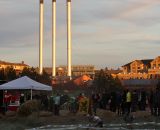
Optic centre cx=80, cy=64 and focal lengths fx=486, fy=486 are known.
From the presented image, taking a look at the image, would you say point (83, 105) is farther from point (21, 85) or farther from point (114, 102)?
point (21, 85)

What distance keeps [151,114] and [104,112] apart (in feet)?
8.28

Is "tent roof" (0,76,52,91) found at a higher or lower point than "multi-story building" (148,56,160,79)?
lower

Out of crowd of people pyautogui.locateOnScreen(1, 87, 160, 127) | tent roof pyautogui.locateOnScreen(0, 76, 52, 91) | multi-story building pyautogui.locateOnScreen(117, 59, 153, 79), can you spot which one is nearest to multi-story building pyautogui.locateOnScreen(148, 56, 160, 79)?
multi-story building pyautogui.locateOnScreen(117, 59, 153, 79)

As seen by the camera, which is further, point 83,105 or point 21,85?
point 21,85

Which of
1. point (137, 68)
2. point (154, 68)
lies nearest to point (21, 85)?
point (154, 68)

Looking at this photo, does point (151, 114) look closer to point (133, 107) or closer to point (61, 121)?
point (133, 107)

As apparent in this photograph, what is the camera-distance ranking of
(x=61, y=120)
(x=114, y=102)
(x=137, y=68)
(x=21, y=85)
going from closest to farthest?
(x=61, y=120)
(x=114, y=102)
(x=21, y=85)
(x=137, y=68)

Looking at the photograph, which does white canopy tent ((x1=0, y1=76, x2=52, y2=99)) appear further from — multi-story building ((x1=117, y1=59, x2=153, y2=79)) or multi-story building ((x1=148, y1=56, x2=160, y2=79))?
multi-story building ((x1=117, y1=59, x2=153, y2=79))

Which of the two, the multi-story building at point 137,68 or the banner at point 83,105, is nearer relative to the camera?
the banner at point 83,105

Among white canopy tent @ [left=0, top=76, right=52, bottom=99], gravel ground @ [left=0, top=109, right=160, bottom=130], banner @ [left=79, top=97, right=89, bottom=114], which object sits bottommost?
gravel ground @ [left=0, top=109, right=160, bottom=130]

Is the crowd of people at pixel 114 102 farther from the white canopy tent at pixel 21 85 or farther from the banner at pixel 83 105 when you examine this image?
the white canopy tent at pixel 21 85

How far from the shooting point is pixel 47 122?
24.0 m

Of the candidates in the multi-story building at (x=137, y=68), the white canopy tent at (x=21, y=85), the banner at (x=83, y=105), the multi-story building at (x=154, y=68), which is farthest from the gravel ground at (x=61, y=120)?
the multi-story building at (x=137, y=68)

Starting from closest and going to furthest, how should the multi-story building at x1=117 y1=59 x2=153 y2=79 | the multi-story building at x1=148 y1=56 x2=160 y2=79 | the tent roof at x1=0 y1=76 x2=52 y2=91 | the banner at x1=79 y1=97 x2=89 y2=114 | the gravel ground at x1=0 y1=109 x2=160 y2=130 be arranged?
the gravel ground at x1=0 y1=109 x2=160 y2=130
the banner at x1=79 y1=97 x2=89 y2=114
the tent roof at x1=0 y1=76 x2=52 y2=91
the multi-story building at x1=148 y1=56 x2=160 y2=79
the multi-story building at x1=117 y1=59 x2=153 y2=79
